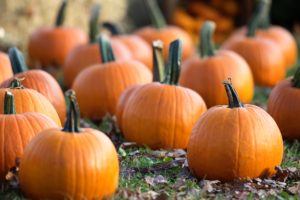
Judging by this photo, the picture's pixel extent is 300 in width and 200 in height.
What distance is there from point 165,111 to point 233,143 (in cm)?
91

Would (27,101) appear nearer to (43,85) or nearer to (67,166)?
(43,85)

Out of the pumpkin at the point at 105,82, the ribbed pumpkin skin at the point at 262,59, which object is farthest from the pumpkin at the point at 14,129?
the ribbed pumpkin skin at the point at 262,59

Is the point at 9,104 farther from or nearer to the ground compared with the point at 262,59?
farther from the ground

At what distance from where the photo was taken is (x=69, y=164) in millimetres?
3779

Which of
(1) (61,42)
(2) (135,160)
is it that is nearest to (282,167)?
(2) (135,160)

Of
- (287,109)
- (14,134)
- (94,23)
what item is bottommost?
(287,109)

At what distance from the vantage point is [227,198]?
4.09 meters

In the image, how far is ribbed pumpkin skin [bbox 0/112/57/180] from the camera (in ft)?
13.4

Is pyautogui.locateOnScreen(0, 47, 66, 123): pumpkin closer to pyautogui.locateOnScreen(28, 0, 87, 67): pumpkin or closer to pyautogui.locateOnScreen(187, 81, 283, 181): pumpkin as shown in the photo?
pyautogui.locateOnScreen(187, 81, 283, 181): pumpkin

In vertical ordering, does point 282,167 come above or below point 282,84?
below

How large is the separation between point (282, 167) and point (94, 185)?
1463 millimetres

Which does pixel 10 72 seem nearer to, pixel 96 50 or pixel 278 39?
pixel 96 50

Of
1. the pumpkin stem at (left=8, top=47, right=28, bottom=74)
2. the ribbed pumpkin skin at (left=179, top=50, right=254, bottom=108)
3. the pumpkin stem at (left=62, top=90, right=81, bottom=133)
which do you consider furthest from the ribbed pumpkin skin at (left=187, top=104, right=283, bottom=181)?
the ribbed pumpkin skin at (left=179, top=50, right=254, bottom=108)

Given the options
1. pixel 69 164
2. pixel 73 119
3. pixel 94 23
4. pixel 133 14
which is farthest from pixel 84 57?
pixel 133 14
